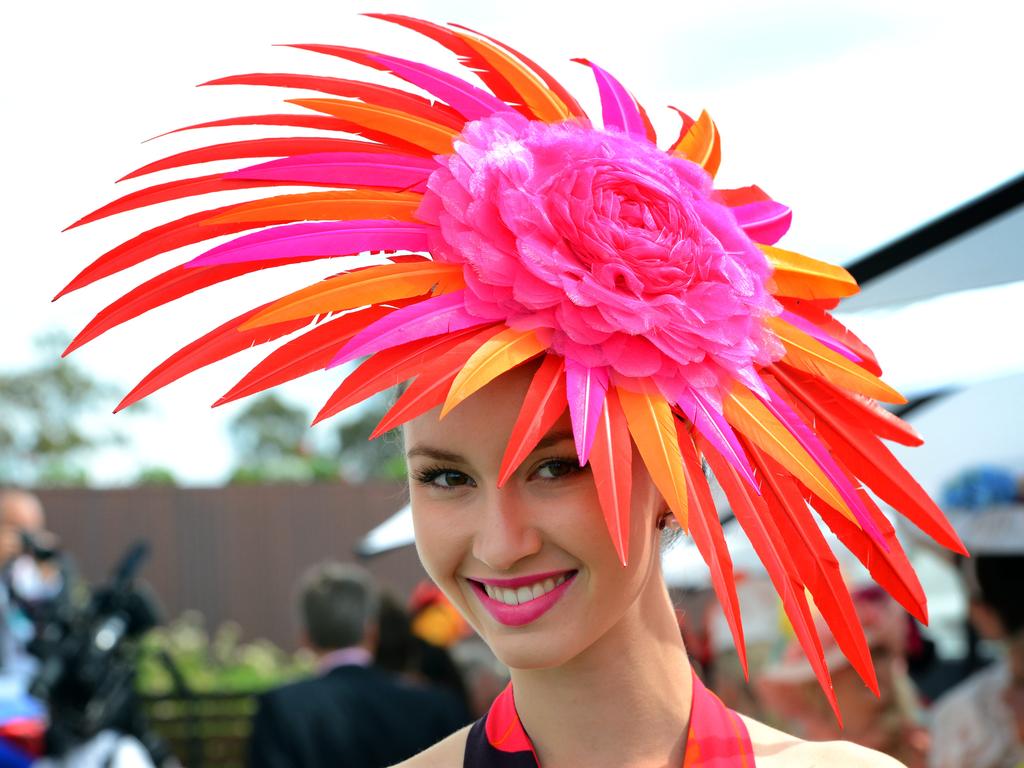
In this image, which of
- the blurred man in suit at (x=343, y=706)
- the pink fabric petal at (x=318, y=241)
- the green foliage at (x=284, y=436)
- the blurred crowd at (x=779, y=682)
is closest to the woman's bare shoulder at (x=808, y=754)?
the pink fabric petal at (x=318, y=241)

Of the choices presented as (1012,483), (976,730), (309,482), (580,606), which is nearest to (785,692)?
(976,730)

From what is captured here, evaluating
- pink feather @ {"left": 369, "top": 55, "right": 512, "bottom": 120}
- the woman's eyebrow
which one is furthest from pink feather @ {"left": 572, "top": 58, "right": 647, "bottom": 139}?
the woman's eyebrow

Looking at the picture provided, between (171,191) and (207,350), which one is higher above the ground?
(171,191)

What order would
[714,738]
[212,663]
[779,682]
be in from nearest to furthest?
1. [714,738]
2. [779,682]
3. [212,663]

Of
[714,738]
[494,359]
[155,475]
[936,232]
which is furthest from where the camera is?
[155,475]

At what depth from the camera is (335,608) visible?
4176 mm

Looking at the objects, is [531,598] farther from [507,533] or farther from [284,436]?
[284,436]

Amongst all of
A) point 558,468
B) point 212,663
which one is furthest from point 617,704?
point 212,663

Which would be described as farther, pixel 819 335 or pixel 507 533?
pixel 819 335

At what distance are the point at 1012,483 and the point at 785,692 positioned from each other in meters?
0.99

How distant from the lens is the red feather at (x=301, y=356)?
126 centimetres

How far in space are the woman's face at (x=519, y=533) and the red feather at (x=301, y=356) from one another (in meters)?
0.15

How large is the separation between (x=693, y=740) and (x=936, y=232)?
1.91 m

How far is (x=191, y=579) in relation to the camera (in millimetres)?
13359
